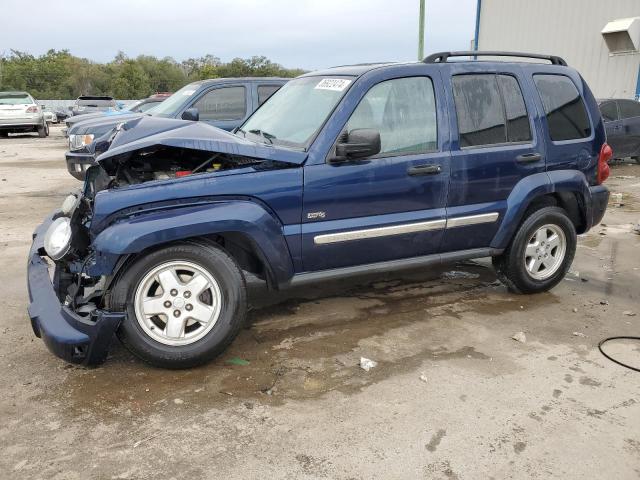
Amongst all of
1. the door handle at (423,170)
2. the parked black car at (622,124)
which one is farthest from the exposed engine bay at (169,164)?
the parked black car at (622,124)

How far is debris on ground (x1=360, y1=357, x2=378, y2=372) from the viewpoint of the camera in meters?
3.67

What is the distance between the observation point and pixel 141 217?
136 inches

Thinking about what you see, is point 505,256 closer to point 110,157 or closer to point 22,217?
point 110,157

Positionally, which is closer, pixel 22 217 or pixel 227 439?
pixel 227 439

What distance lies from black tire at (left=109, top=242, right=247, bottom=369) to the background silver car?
67.2 ft

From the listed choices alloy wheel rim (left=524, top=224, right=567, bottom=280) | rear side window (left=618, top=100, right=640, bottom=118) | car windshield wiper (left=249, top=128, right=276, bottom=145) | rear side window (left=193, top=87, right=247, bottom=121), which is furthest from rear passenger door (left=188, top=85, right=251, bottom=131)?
rear side window (left=618, top=100, right=640, bottom=118)

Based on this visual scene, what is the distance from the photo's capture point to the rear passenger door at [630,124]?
13.2 metres

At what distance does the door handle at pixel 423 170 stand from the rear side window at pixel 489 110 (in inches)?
12.7

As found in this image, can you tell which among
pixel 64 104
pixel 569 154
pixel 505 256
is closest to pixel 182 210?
pixel 505 256

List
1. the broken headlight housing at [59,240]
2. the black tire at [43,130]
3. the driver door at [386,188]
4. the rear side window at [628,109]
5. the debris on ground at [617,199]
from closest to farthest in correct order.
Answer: the broken headlight housing at [59,240]
the driver door at [386,188]
the debris on ground at [617,199]
the rear side window at [628,109]
the black tire at [43,130]

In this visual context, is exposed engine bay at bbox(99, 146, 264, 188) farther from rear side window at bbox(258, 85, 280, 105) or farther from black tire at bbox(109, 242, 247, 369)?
A: rear side window at bbox(258, 85, 280, 105)

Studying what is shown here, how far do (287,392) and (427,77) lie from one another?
251cm

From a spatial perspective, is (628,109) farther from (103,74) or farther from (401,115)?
(103,74)

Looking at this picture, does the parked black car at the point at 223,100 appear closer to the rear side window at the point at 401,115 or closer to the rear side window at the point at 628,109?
the rear side window at the point at 401,115
